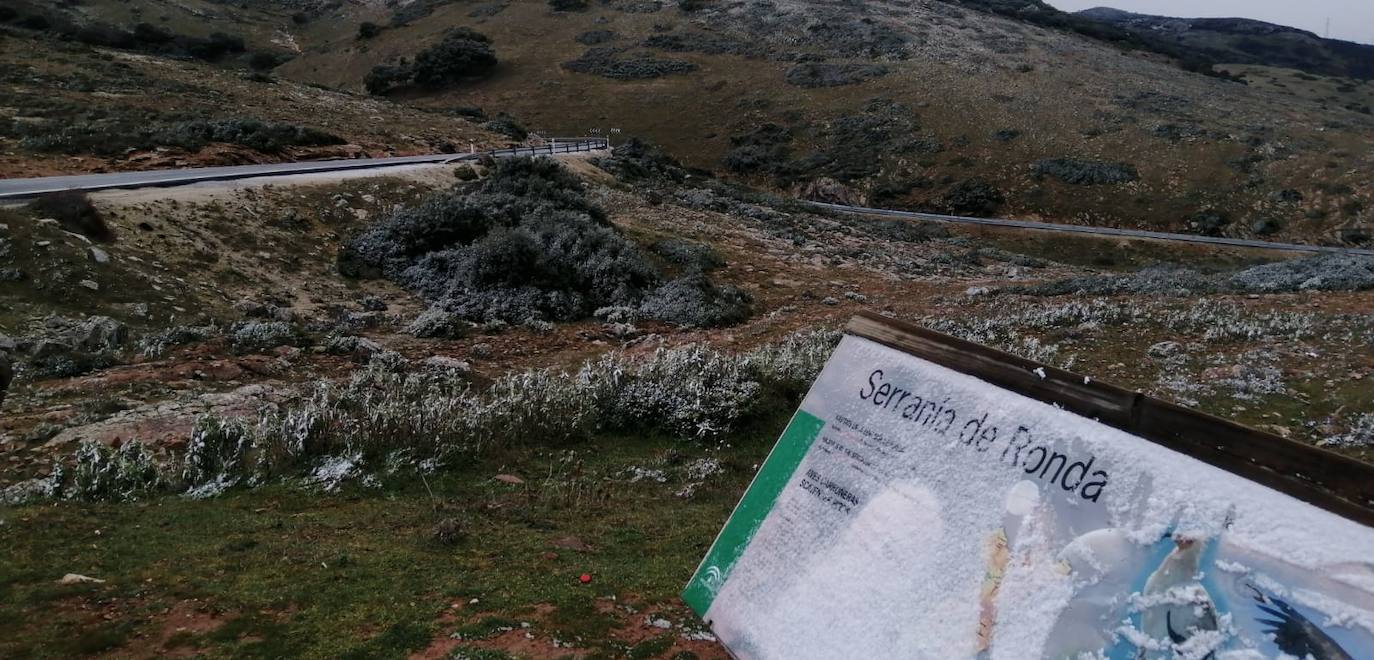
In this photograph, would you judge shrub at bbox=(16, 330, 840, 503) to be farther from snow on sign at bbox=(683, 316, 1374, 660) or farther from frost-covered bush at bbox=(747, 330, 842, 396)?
snow on sign at bbox=(683, 316, 1374, 660)

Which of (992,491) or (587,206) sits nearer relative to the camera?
(992,491)

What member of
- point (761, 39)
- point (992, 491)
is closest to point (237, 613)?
point (992, 491)

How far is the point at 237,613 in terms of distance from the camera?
5207 mm

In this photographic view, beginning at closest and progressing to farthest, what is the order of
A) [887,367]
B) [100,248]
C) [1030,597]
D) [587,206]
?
[1030,597] < [887,367] < [100,248] < [587,206]

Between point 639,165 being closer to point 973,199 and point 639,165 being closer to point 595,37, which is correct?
point 973,199

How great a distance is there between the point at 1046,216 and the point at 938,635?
42612mm

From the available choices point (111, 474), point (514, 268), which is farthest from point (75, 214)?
point (111, 474)

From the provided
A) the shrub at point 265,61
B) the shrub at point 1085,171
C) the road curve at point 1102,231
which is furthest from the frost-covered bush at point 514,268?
the shrub at point 265,61

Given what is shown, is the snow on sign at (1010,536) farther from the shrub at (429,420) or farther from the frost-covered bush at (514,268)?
the frost-covered bush at (514,268)

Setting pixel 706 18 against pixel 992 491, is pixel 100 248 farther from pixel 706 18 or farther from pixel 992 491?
pixel 706 18

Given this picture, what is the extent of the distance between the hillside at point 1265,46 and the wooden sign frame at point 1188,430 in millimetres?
129045

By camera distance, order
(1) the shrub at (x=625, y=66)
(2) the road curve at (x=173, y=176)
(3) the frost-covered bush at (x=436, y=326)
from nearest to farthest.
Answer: (3) the frost-covered bush at (x=436, y=326) < (2) the road curve at (x=173, y=176) < (1) the shrub at (x=625, y=66)

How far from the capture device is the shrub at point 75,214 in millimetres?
13133

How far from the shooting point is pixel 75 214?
13.2 m
